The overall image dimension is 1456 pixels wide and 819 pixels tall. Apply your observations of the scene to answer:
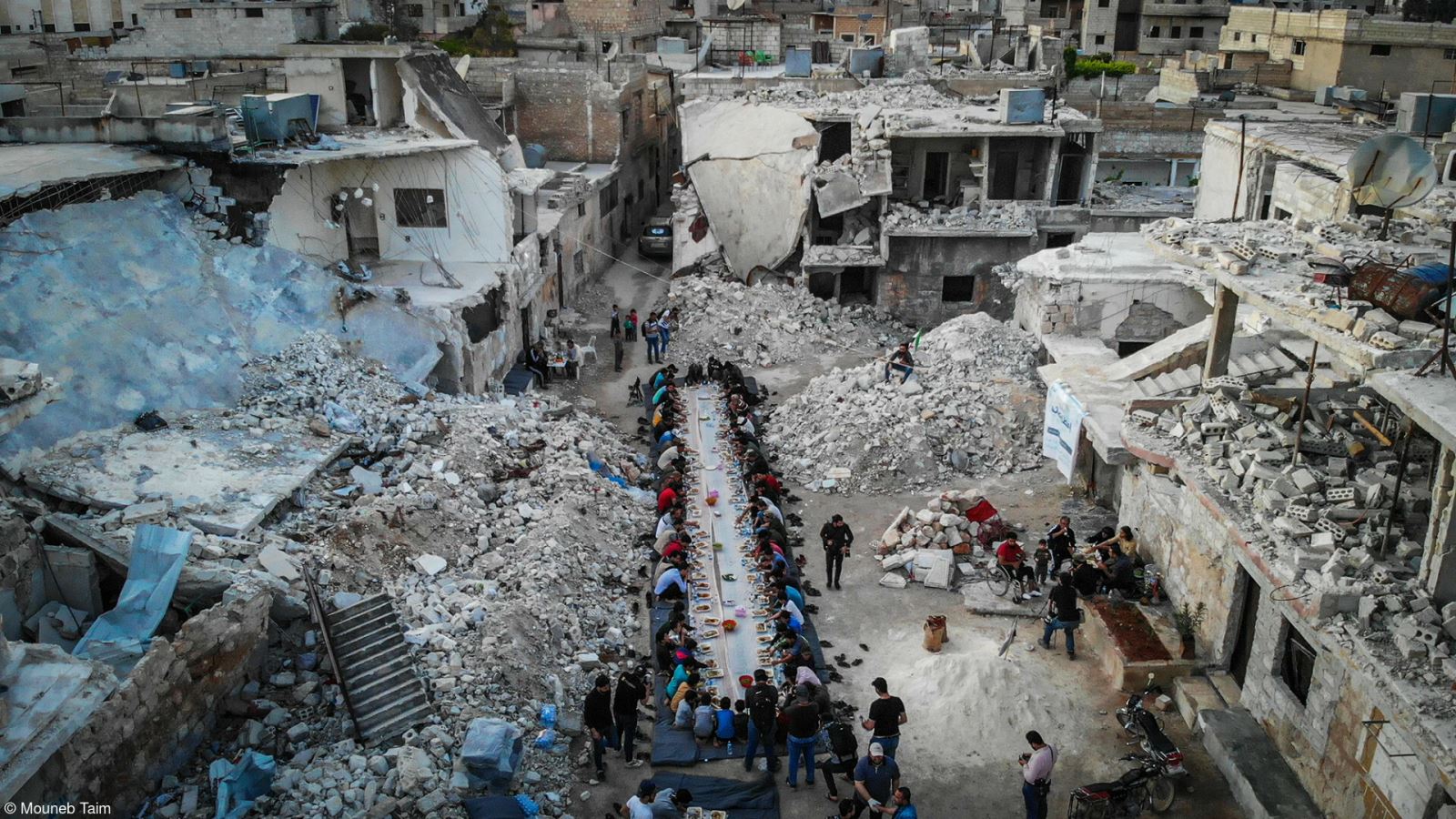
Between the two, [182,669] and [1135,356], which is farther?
[1135,356]

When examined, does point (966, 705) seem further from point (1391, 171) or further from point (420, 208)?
point (420, 208)

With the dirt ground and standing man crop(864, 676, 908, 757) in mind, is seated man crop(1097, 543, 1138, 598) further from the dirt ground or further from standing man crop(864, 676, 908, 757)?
standing man crop(864, 676, 908, 757)

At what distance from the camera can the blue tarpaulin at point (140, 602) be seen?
10859 mm

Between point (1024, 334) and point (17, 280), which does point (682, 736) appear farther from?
point (1024, 334)

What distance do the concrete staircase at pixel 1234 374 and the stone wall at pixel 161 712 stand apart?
485 inches

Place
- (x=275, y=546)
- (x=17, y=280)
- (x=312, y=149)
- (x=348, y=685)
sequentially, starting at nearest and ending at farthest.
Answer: (x=348, y=685) < (x=275, y=546) < (x=17, y=280) < (x=312, y=149)

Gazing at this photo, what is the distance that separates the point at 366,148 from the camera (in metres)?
21.0

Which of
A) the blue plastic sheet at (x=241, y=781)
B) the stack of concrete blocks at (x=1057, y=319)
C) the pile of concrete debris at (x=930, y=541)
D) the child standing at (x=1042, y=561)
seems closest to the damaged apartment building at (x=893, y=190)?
the stack of concrete blocks at (x=1057, y=319)

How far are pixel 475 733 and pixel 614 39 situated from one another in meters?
35.6

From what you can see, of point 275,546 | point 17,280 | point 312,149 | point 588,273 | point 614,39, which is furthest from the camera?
point 614,39

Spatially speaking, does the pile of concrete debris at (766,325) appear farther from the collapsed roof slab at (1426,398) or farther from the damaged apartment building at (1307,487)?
the collapsed roof slab at (1426,398)

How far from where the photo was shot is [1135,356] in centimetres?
1856

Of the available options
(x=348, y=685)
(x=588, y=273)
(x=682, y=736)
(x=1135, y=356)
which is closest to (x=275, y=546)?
(x=348, y=685)

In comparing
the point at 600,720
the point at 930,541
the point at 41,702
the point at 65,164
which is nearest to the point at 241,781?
the point at 41,702
